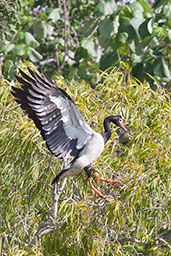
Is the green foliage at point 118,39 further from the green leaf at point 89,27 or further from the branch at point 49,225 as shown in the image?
the branch at point 49,225

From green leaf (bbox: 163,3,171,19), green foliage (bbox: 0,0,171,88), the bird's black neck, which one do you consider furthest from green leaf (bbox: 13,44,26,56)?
the bird's black neck

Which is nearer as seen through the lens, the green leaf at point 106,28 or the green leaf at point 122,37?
the green leaf at point 122,37

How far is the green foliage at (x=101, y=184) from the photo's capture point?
4223 mm

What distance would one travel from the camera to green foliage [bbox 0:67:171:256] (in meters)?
4.22

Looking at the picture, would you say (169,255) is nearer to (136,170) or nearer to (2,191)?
(136,170)

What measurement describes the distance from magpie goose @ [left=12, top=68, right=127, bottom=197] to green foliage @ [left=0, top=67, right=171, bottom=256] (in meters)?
0.16

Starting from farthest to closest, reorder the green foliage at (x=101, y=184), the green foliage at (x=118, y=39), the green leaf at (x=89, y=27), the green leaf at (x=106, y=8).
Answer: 1. the green leaf at (x=89, y=27)
2. the green leaf at (x=106, y=8)
3. the green foliage at (x=118, y=39)
4. the green foliage at (x=101, y=184)

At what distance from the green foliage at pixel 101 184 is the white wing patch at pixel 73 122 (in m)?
0.28

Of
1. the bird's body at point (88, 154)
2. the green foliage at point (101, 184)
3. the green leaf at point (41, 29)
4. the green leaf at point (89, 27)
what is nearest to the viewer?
the green foliage at point (101, 184)

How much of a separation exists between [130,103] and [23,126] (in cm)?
101

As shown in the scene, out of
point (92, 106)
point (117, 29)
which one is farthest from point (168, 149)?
point (117, 29)

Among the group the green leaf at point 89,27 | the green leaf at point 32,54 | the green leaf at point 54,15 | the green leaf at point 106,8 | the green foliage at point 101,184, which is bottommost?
the green foliage at point 101,184

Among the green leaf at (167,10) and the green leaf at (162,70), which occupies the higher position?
the green leaf at (167,10)

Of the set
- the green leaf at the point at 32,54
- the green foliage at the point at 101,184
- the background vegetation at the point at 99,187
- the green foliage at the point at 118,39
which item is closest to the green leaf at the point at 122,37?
the green foliage at the point at 118,39
